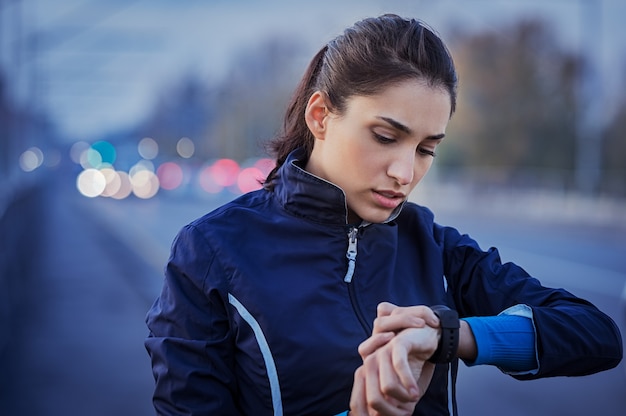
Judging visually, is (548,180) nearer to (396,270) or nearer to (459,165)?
(459,165)

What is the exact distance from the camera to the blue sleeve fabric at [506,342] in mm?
2047

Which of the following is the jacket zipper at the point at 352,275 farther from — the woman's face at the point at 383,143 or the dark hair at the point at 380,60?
the dark hair at the point at 380,60

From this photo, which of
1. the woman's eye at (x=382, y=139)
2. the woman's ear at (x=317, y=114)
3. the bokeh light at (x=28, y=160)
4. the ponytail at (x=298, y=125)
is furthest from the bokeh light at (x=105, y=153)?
the woman's eye at (x=382, y=139)

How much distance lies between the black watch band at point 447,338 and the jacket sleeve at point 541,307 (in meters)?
0.25

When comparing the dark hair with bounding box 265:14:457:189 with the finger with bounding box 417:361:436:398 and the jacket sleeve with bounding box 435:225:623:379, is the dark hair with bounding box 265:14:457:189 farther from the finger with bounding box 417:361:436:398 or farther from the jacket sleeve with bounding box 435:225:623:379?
the finger with bounding box 417:361:436:398

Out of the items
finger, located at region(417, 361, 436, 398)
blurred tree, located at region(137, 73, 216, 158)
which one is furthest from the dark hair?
blurred tree, located at region(137, 73, 216, 158)

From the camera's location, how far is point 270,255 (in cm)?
225

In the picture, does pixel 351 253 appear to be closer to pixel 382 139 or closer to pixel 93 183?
pixel 382 139

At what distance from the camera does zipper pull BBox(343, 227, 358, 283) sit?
88.0 inches

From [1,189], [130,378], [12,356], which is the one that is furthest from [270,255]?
[1,189]

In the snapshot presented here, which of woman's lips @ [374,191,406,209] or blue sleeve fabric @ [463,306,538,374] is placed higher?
woman's lips @ [374,191,406,209]

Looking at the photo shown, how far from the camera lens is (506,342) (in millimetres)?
2078

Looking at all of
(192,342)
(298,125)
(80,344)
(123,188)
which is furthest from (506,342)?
(123,188)

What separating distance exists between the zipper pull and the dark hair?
0.30 metres
